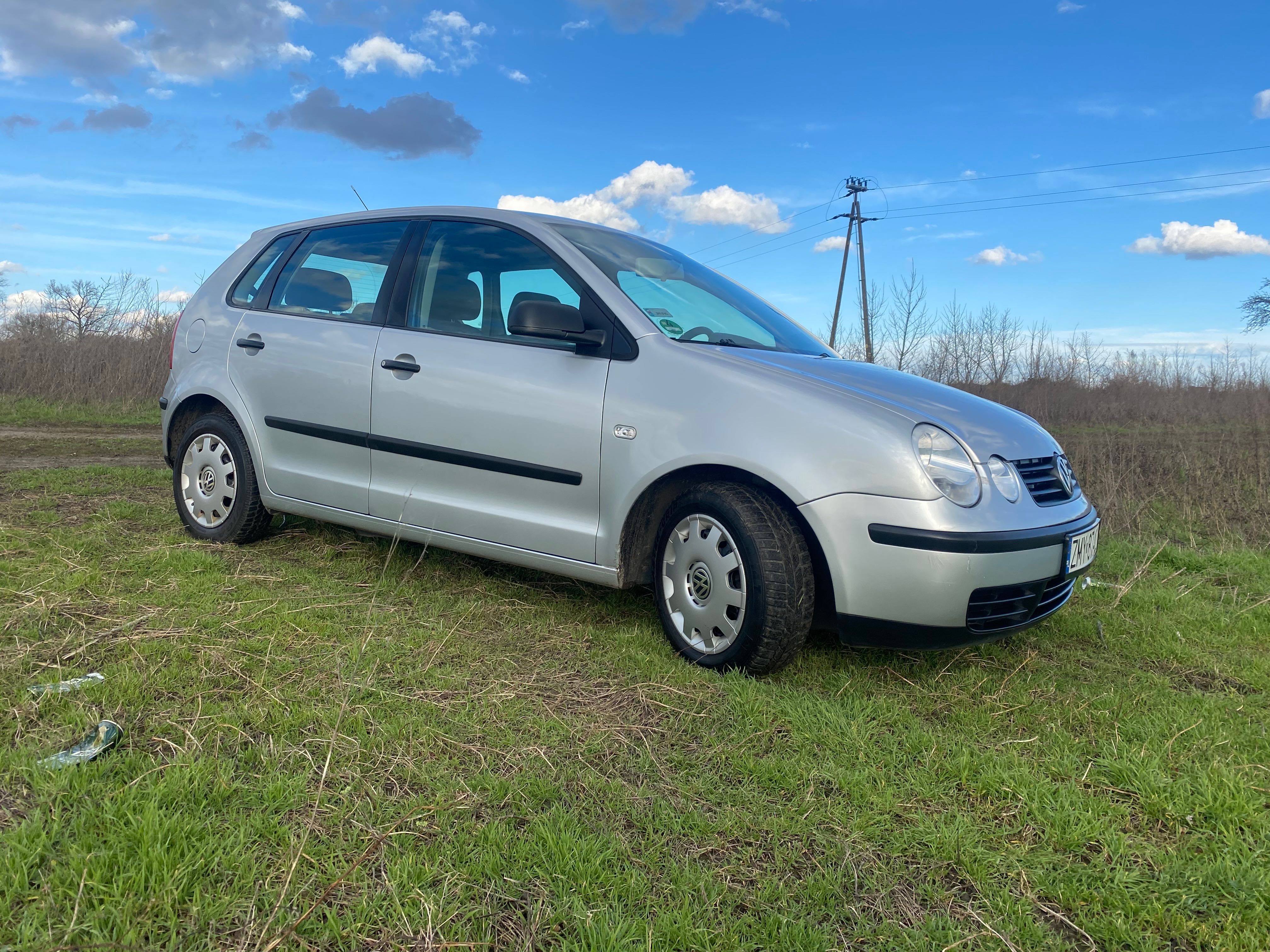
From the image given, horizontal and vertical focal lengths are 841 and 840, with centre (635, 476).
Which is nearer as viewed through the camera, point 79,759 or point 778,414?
point 79,759

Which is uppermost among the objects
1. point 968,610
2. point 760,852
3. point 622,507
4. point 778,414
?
point 778,414

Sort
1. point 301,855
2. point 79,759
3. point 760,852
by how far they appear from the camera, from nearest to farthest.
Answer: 1. point 301,855
2. point 760,852
3. point 79,759

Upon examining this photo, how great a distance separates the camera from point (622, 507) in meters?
3.33

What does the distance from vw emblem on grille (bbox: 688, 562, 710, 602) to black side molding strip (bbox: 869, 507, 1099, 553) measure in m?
0.64

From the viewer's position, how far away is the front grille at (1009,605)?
2895 millimetres

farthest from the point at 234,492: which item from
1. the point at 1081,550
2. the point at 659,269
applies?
the point at 1081,550

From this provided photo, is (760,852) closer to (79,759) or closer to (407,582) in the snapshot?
(79,759)

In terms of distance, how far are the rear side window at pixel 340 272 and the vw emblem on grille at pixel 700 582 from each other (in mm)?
2096

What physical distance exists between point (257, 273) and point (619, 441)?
107 inches

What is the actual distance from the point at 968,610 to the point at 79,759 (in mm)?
2700

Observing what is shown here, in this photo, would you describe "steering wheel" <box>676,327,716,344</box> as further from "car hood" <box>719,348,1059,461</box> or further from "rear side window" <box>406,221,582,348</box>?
"rear side window" <box>406,221,582,348</box>

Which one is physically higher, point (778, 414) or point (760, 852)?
point (778, 414)

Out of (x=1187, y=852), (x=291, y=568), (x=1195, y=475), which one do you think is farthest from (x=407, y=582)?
(x=1195, y=475)

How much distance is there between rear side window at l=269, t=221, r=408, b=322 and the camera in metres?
4.23
